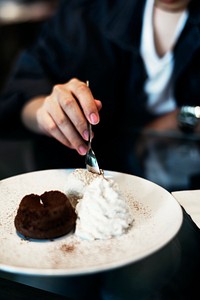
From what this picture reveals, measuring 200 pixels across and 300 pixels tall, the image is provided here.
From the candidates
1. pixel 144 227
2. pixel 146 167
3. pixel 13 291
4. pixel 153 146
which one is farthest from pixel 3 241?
pixel 153 146

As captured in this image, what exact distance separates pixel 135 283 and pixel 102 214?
10 centimetres

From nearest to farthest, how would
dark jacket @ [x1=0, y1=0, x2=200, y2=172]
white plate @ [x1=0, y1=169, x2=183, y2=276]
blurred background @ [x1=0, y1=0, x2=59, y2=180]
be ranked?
white plate @ [x1=0, y1=169, x2=183, y2=276] → dark jacket @ [x1=0, y1=0, x2=200, y2=172] → blurred background @ [x1=0, y1=0, x2=59, y2=180]

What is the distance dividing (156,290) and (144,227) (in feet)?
0.32

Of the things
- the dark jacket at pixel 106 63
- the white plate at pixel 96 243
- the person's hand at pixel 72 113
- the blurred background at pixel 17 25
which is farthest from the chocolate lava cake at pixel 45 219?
the blurred background at pixel 17 25

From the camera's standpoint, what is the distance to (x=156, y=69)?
49.1 inches

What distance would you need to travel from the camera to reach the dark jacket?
122cm

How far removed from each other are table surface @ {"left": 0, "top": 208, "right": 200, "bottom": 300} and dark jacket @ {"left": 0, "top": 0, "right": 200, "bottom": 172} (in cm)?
59

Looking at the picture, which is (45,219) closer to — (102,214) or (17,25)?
(102,214)

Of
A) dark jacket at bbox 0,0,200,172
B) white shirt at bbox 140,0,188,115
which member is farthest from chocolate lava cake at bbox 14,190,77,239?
white shirt at bbox 140,0,188,115

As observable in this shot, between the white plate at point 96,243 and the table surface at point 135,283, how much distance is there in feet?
0.08

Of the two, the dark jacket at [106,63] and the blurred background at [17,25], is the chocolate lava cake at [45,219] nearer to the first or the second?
the dark jacket at [106,63]

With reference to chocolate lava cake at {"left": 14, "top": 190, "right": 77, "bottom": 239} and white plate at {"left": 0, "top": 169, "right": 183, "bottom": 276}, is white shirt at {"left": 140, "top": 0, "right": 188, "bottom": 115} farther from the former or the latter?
chocolate lava cake at {"left": 14, "top": 190, "right": 77, "bottom": 239}

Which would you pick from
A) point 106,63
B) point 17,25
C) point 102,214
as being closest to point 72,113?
point 102,214

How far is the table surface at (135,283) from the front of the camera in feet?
1.88
